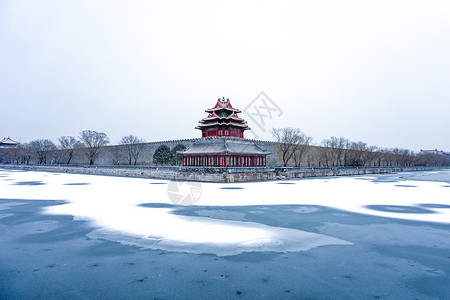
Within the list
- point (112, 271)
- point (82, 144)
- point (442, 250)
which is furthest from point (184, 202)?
point (82, 144)

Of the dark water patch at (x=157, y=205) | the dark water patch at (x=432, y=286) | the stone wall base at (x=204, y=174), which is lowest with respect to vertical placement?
the dark water patch at (x=432, y=286)

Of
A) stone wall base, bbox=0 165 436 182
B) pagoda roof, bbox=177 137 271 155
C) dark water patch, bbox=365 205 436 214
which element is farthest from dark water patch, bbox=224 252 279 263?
pagoda roof, bbox=177 137 271 155

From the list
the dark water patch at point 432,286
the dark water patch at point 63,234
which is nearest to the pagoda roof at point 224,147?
the dark water patch at point 63,234

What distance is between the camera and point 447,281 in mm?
5660

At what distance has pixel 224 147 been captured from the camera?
1583 inches

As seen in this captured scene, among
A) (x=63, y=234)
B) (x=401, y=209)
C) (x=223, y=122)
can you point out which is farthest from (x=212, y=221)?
(x=223, y=122)

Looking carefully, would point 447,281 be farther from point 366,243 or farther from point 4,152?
point 4,152

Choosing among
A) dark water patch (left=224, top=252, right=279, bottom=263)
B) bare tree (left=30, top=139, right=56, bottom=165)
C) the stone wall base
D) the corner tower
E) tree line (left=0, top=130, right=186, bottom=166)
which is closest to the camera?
dark water patch (left=224, top=252, right=279, bottom=263)

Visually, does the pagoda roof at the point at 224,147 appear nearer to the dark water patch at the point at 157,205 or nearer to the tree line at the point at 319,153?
the tree line at the point at 319,153

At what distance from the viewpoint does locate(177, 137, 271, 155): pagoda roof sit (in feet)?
131

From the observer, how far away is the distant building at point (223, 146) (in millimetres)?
39844

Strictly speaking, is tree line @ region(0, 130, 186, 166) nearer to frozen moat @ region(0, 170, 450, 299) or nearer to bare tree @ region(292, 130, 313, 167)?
bare tree @ region(292, 130, 313, 167)

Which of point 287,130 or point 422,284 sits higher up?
point 287,130

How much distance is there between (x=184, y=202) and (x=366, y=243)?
1049cm
